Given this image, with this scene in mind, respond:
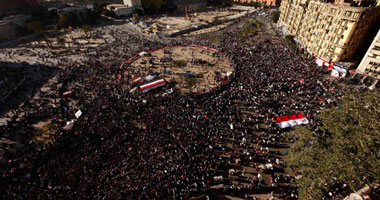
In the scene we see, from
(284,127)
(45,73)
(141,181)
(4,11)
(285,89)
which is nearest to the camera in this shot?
(141,181)

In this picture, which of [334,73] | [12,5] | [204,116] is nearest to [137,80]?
[204,116]

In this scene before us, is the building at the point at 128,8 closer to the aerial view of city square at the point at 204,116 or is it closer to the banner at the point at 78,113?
the aerial view of city square at the point at 204,116

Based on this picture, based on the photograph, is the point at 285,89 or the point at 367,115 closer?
the point at 367,115

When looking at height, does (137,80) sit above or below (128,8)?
below

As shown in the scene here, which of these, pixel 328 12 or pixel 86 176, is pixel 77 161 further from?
pixel 328 12

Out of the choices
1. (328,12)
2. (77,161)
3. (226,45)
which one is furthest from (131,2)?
(77,161)

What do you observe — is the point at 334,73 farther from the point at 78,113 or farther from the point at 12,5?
the point at 12,5
